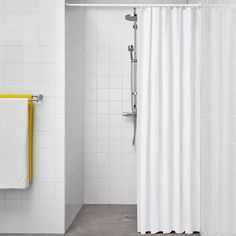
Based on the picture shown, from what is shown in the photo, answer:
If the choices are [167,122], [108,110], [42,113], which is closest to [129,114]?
[108,110]

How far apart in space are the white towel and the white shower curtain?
96 cm

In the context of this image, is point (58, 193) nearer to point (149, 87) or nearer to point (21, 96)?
point (21, 96)

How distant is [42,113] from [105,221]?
1.19 m

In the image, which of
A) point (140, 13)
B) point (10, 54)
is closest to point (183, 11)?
point (140, 13)

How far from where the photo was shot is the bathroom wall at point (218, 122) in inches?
72.8

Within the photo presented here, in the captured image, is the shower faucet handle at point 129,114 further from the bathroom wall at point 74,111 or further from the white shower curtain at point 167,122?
the white shower curtain at point 167,122

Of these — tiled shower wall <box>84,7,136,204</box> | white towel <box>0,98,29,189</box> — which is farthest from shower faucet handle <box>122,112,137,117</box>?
white towel <box>0,98,29,189</box>

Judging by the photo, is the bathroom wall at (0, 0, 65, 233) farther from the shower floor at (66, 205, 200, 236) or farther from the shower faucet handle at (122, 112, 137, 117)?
the shower faucet handle at (122, 112, 137, 117)

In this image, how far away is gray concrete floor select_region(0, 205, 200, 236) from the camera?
8.95 feet

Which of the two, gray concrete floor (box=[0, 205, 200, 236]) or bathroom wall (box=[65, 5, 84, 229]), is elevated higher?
bathroom wall (box=[65, 5, 84, 229])

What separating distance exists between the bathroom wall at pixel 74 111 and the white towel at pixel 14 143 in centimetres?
37

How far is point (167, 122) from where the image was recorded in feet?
8.95

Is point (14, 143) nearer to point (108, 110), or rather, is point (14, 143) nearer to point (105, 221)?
point (105, 221)

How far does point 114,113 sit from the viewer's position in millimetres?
3625
